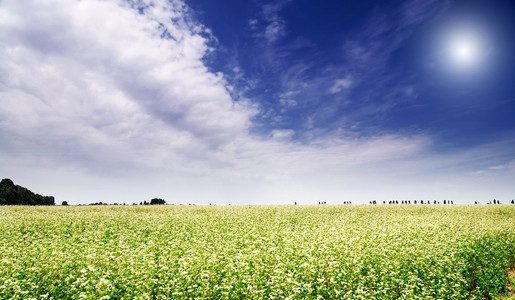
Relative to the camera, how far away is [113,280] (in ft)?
34.5

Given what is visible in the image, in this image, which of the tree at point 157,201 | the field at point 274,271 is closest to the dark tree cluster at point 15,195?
the tree at point 157,201

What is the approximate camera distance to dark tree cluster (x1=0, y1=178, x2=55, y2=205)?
61.0m

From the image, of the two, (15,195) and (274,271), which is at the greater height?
(15,195)

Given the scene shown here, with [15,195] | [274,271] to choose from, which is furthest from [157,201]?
[274,271]

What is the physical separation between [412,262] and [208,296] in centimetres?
1016

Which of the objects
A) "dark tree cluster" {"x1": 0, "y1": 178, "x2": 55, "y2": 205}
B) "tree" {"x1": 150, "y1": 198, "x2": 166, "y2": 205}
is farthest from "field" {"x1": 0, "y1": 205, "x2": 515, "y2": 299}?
"tree" {"x1": 150, "y1": 198, "x2": 166, "y2": 205}

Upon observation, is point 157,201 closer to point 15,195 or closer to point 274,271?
point 15,195

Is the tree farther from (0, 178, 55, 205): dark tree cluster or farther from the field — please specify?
the field

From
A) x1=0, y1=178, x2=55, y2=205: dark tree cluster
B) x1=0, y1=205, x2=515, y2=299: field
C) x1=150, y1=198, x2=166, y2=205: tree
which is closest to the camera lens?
x1=0, y1=205, x2=515, y2=299: field

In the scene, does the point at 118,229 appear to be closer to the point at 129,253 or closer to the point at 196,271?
the point at 129,253

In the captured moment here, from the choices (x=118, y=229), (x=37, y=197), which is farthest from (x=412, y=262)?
(x=37, y=197)

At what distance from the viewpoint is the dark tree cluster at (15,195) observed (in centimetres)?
6100

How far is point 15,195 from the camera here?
63469 mm

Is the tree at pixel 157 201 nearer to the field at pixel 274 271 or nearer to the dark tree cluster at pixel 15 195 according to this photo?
the dark tree cluster at pixel 15 195
